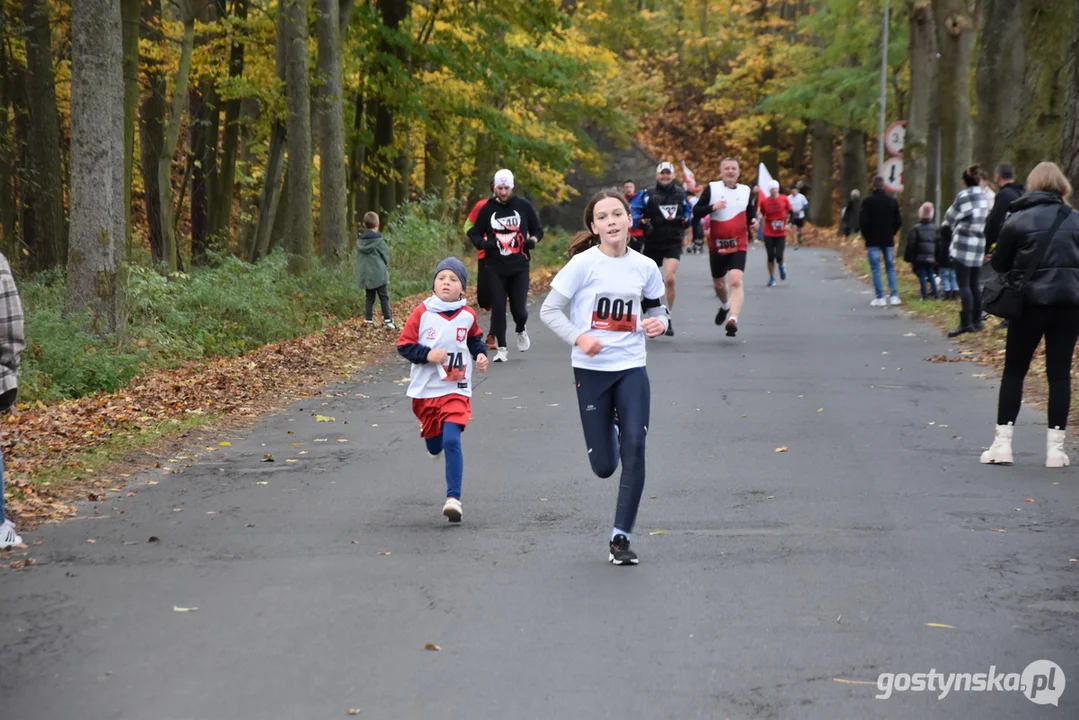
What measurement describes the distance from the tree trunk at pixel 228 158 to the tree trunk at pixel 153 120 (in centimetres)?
139

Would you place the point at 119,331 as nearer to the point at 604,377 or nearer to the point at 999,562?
the point at 604,377

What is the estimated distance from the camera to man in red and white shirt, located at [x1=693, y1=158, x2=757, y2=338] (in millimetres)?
18156

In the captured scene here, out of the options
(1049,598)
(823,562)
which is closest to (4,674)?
(823,562)

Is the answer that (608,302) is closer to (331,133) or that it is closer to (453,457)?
(453,457)

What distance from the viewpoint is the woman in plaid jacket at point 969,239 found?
706 inches

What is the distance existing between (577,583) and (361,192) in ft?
89.0

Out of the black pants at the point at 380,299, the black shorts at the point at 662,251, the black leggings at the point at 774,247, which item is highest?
the black shorts at the point at 662,251

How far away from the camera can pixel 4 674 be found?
5.36 m

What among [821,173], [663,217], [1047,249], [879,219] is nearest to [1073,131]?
[663,217]

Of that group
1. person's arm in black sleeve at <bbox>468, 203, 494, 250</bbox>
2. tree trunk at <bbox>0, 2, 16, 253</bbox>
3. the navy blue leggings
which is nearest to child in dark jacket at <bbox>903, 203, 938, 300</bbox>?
person's arm in black sleeve at <bbox>468, 203, 494, 250</bbox>

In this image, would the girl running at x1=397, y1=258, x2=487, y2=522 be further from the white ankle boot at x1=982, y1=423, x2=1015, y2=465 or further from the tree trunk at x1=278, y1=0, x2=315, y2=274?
the tree trunk at x1=278, y1=0, x2=315, y2=274

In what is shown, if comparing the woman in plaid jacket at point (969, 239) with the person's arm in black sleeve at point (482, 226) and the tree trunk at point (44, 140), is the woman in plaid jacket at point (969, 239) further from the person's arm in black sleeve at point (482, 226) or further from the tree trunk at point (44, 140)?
the tree trunk at point (44, 140)

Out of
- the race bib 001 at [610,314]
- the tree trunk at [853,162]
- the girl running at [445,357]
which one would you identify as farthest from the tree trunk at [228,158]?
the tree trunk at [853,162]

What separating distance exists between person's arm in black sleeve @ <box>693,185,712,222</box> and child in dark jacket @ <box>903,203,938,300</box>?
593 centimetres
